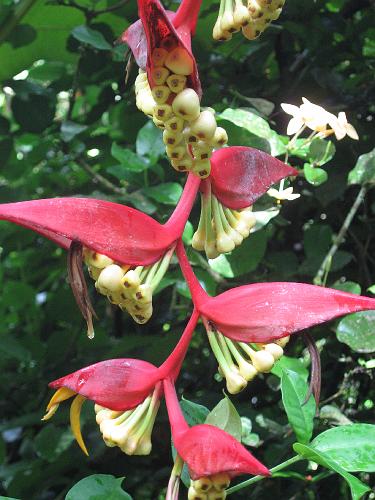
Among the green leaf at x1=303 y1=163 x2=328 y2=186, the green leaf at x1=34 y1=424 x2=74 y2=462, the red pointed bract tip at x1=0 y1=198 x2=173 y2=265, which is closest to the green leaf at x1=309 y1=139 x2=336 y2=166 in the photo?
the green leaf at x1=303 y1=163 x2=328 y2=186

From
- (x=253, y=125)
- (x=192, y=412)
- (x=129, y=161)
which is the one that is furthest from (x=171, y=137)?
(x=129, y=161)

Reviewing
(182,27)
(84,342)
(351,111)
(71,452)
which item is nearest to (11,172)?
(84,342)

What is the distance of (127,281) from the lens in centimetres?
47

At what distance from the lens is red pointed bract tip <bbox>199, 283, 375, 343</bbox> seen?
46cm

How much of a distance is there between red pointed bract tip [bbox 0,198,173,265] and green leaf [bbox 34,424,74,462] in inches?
23.5

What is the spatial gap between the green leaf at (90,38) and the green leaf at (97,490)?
1.88ft

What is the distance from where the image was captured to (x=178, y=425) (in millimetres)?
481

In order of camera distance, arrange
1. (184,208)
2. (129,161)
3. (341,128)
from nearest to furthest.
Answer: (184,208) < (341,128) < (129,161)

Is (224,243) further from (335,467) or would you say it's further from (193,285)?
(335,467)

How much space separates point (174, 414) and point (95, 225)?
13 centimetres

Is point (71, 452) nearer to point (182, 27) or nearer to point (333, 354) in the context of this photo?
point (333, 354)

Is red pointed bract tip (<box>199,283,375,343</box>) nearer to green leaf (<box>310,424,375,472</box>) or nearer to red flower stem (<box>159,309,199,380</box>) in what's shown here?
red flower stem (<box>159,309,199,380</box>)

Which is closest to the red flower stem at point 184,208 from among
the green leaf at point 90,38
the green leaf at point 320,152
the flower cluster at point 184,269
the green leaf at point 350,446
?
the flower cluster at point 184,269

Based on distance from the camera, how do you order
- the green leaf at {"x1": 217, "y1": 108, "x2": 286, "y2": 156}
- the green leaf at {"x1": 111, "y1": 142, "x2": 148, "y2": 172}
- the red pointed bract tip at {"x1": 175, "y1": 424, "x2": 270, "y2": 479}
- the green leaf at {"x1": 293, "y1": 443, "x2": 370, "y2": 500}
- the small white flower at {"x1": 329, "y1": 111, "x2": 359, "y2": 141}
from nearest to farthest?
the red pointed bract tip at {"x1": 175, "y1": 424, "x2": 270, "y2": 479} < the green leaf at {"x1": 293, "y1": 443, "x2": 370, "y2": 500} < the small white flower at {"x1": 329, "y1": 111, "x2": 359, "y2": 141} < the green leaf at {"x1": 217, "y1": 108, "x2": 286, "y2": 156} < the green leaf at {"x1": 111, "y1": 142, "x2": 148, "y2": 172}
